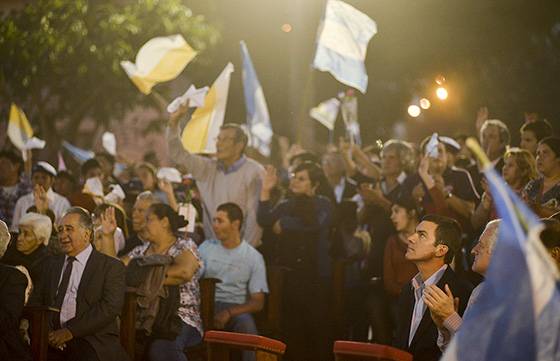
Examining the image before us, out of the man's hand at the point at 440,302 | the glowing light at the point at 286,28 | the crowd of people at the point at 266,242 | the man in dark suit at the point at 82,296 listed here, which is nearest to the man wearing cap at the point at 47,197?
the crowd of people at the point at 266,242

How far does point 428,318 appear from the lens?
7570mm

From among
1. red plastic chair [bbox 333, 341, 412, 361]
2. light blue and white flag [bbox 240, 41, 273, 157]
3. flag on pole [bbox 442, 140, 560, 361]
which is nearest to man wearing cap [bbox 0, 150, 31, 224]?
light blue and white flag [bbox 240, 41, 273, 157]

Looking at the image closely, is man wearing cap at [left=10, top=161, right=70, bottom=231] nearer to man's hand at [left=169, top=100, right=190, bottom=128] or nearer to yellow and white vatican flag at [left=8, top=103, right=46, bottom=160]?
man's hand at [left=169, top=100, right=190, bottom=128]

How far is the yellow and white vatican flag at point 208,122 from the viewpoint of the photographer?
1345cm

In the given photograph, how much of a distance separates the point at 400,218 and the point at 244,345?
12.9ft

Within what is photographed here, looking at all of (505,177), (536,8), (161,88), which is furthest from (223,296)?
(161,88)

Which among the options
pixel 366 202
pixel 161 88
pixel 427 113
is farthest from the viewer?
pixel 427 113

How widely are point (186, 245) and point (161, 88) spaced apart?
18201 mm

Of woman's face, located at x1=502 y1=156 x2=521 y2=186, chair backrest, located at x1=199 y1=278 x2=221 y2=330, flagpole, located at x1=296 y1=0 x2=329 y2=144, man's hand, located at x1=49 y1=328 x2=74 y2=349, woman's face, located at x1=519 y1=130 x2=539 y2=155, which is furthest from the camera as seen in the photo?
flagpole, located at x1=296 y1=0 x2=329 y2=144

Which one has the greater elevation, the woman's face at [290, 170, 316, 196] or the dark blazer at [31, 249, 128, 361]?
the woman's face at [290, 170, 316, 196]

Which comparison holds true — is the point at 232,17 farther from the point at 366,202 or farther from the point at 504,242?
the point at 504,242

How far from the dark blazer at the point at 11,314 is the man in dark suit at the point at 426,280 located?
258 cm

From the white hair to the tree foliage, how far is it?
10849mm

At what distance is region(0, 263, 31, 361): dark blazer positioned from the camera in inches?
314
